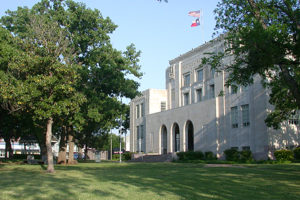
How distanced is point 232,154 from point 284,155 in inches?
257

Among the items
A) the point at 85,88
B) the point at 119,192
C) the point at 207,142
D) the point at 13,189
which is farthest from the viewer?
the point at 207,142

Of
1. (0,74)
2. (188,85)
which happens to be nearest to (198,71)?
(188,85)

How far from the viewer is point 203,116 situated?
4725 centimetres

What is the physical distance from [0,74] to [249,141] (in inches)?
1093

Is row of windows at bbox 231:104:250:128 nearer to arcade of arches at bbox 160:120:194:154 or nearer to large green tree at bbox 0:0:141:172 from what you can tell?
arcade of arches at bbox 160:120:194:154

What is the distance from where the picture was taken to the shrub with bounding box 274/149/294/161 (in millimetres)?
34469

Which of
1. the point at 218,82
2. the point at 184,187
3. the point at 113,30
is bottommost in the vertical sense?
the point at 184,187

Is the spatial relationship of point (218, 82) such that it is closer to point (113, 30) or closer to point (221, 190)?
point (113, 30)

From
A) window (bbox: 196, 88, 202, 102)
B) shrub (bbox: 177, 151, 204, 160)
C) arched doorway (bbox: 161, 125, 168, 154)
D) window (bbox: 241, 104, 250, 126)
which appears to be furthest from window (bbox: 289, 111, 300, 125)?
arched doorway (bbox: 161, 125, 168, 154)

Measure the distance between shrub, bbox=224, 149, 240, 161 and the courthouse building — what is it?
165 cm

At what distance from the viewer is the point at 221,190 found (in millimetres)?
12453

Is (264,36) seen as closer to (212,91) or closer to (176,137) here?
(212,91)

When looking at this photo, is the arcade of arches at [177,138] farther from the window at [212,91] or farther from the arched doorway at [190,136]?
the window at [212,91]

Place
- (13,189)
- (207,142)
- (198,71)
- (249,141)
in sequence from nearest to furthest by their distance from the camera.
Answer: (13,189) < (249,141) < (207,142) < (198,71)
